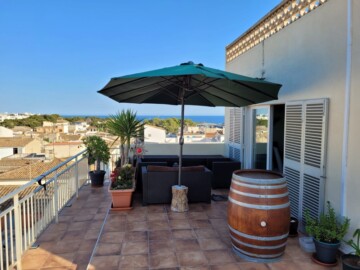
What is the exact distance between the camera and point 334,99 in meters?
3.02

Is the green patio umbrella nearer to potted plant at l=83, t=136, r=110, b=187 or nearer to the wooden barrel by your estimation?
the wooden barrel

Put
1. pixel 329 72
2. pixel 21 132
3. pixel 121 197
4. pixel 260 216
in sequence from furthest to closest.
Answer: pixel 21 132 → pixel 121 197 → pixel 329 72 → pixel 260 216

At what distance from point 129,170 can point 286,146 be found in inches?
108

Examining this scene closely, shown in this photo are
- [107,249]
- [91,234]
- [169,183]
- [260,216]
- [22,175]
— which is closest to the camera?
[260,216]

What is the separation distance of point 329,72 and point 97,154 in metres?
4.81

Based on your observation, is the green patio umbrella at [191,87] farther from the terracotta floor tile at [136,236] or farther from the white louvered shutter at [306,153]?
the terracotta floor tile at [136,236]

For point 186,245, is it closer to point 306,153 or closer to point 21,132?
point 306,153

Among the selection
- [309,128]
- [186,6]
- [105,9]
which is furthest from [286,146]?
[105,9]

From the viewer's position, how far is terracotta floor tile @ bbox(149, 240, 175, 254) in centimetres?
284

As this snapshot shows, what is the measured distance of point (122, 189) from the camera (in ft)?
13.7

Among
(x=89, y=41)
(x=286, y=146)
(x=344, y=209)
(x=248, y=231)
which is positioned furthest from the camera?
(x=89, y=41)

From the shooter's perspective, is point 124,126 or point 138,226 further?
point 124,126

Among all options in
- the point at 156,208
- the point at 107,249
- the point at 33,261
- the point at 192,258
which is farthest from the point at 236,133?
the point at 33,261

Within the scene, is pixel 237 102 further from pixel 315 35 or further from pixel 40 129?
pixel 40 129
